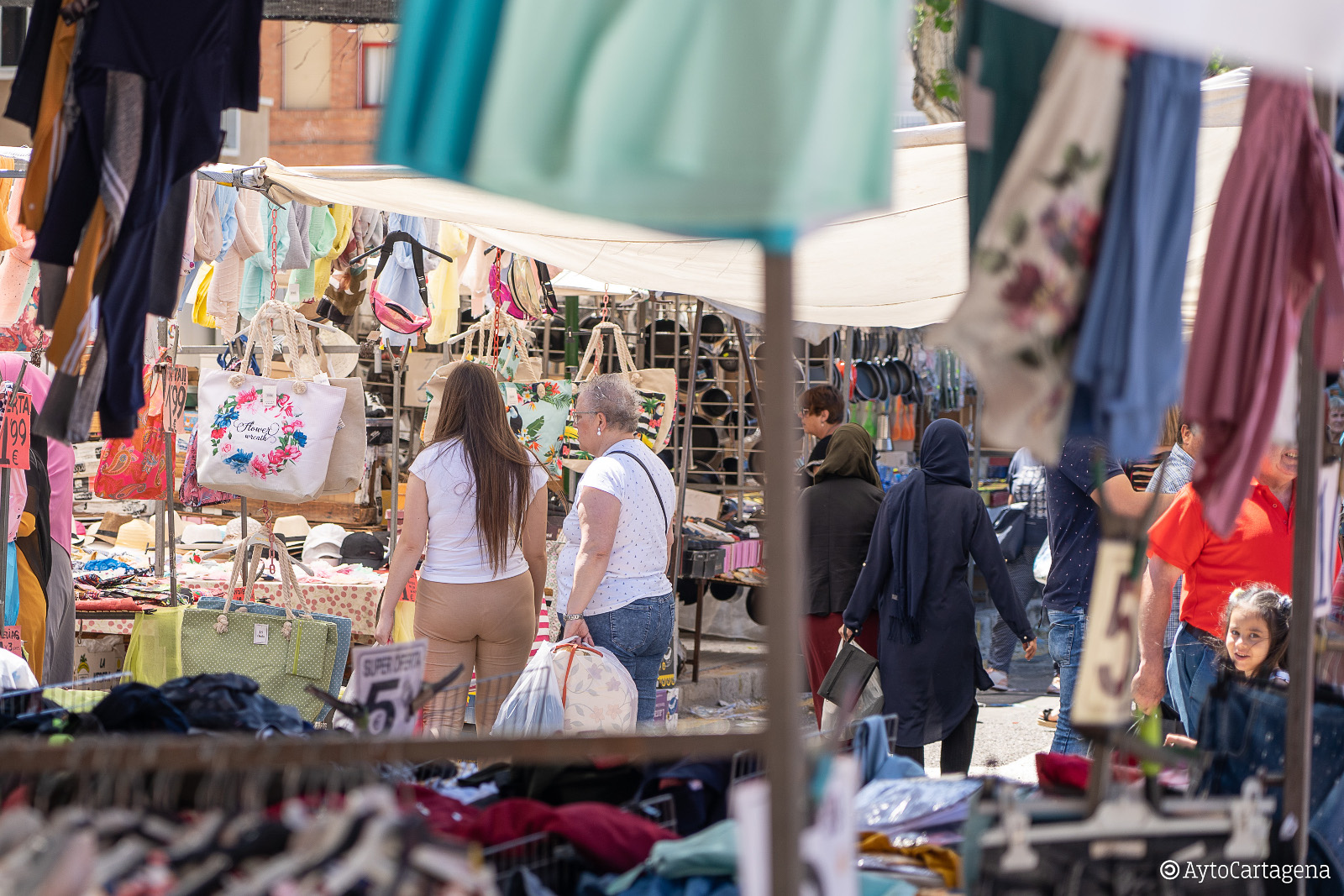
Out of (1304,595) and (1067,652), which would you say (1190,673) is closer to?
(1067,652)

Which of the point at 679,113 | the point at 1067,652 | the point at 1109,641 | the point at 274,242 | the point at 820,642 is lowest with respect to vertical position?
the point at 820,642

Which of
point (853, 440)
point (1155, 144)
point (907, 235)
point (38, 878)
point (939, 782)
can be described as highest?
point (907, 235)

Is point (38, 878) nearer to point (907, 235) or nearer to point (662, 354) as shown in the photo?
point (907, 235)

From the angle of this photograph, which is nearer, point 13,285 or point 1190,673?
point 1190,673

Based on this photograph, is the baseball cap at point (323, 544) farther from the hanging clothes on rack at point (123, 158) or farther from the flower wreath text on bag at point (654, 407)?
the hanging clothes on rack at point (123, 158)

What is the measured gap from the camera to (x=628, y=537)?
4770 millimetres

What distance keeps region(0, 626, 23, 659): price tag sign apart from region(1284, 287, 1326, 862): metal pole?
3966 mm

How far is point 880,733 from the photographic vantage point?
259 centimetres

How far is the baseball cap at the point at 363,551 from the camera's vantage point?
7297mm

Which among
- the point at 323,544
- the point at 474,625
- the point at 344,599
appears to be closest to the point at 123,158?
the point at 474,625

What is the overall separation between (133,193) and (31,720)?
1049mm

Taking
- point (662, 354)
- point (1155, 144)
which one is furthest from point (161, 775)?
point (662, 354)

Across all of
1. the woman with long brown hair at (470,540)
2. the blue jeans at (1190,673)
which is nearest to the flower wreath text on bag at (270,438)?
the woman with long brown hair at (470,540)

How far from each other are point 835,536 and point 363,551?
3.04m
